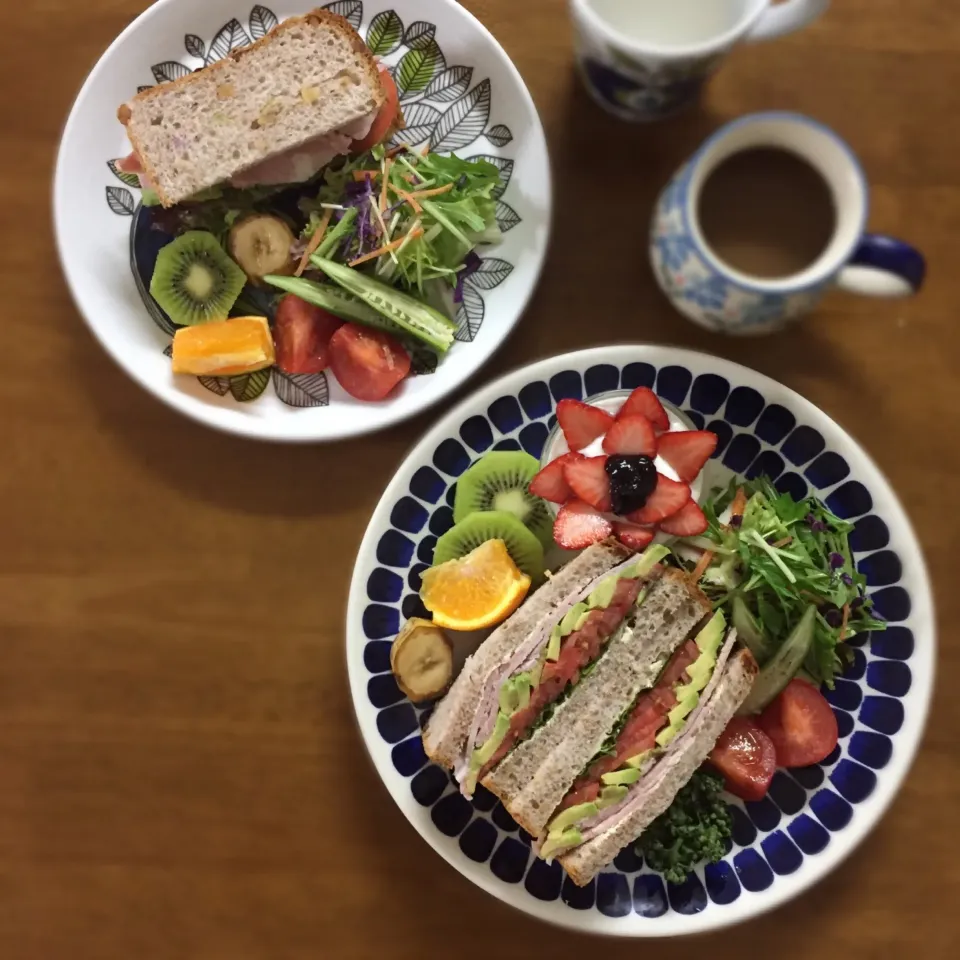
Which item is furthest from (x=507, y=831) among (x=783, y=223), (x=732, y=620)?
(x=783, y=223)

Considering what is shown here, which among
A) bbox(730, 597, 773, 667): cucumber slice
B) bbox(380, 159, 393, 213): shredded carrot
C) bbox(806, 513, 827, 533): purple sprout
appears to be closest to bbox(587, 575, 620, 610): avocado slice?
bbox(730, 597, 773, 667): cucumber slice

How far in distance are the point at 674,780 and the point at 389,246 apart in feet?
2.96

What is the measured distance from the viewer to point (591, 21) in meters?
1.06

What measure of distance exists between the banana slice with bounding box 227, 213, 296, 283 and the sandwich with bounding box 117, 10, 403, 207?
8 cm

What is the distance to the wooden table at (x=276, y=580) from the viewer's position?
1.33 meters

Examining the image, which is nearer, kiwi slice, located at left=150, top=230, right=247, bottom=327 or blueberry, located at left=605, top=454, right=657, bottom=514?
blueberry, located at left=605, top=454, right=657, bottom=514

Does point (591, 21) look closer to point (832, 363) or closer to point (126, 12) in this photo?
point (832, 363)

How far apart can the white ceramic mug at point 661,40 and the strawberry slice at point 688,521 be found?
23.0 inches

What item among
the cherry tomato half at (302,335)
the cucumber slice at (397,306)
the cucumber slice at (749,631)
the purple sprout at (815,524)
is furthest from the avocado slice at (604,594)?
the cherry tomato half at (302,335)

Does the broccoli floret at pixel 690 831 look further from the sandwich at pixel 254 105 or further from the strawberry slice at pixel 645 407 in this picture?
the sandwich at pixel 254 105

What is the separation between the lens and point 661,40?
4.01 ft

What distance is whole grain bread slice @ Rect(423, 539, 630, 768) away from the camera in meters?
1.23

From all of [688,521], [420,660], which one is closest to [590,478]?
[688,521]

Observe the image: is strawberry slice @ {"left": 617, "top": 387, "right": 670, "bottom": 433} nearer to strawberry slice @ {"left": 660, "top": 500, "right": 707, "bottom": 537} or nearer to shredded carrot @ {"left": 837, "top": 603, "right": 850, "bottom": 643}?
strawberry slice @ {"left": 660, "top": 500, "right": 707, "bottom": 537}
